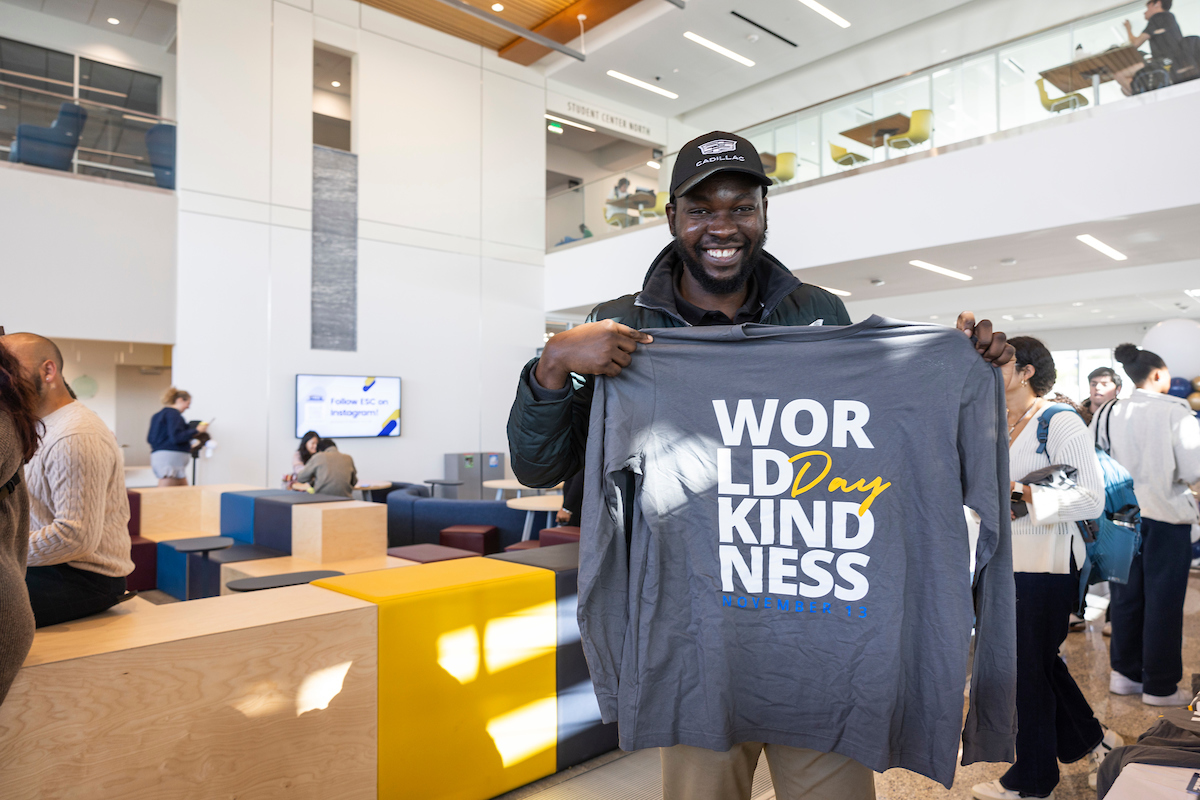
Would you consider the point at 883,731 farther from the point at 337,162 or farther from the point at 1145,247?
the point at 337,162

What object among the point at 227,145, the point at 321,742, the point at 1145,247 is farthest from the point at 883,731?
the point at 227,145

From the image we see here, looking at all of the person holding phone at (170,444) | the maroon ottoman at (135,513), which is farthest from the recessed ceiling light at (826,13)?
the maroon ottoman at (135,513)

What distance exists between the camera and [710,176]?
142 cm

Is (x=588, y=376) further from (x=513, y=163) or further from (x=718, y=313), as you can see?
(x=513, y=163)

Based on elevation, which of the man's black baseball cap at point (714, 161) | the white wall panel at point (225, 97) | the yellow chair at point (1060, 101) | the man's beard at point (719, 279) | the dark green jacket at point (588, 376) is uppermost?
the white wall panel at point (225, 97)

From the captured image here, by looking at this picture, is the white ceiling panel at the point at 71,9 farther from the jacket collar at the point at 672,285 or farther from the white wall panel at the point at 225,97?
the jacket collar at the point at 672,285

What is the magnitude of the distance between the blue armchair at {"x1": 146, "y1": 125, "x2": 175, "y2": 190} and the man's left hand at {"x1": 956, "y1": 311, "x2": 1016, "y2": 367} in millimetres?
8934

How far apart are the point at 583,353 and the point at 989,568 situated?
860 mm

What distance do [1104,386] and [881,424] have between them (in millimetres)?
4684

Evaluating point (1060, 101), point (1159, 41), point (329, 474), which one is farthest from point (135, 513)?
point (1159, 41)

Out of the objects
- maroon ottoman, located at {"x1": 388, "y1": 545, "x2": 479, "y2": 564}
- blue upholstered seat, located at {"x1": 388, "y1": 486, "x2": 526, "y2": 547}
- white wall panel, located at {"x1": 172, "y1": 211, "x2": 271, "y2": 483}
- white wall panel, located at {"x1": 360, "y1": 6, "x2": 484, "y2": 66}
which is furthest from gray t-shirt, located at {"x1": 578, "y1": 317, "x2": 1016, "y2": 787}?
white wall panel, located at {"x1": 360, "y1": 6, "x2": 484, "y2": 66}

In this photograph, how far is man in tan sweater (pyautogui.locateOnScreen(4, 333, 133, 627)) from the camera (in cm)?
201

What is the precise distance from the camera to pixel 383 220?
382 inches

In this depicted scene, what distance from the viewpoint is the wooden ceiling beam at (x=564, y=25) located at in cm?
964
